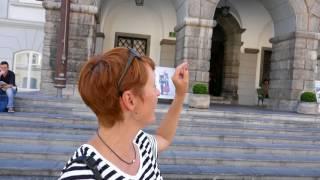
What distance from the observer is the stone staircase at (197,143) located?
6.02m

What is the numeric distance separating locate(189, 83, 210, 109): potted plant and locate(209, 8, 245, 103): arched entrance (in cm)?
615

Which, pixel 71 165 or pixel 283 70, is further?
pixel 283 70

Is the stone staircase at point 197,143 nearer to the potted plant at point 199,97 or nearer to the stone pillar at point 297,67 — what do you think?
the potted plant at point 199,97

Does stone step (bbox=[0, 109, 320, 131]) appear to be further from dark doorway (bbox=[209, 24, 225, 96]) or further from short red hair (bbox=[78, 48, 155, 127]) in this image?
short red hair (bbox=[78, 48, 155, 127])

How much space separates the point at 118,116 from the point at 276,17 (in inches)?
525

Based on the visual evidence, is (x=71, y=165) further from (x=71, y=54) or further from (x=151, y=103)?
(x=71, y=54)

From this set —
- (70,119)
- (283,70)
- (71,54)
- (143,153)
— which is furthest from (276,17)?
(143,153)

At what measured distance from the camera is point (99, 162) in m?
1.28

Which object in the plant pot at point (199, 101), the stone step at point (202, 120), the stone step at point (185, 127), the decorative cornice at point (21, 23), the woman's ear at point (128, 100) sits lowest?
the stone step at point (185, 127)

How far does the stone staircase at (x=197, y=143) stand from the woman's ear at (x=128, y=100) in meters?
4.49

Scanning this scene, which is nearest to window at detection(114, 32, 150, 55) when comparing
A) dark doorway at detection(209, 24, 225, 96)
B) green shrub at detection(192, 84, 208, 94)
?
dark doorway at detection(209, 24, 225, 96)

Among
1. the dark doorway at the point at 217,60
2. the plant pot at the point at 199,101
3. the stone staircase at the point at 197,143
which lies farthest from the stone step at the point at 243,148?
the dark doorway at the point at 217,60

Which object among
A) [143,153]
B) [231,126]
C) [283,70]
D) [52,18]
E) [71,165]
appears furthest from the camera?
[283,70]

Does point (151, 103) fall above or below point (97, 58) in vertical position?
below
